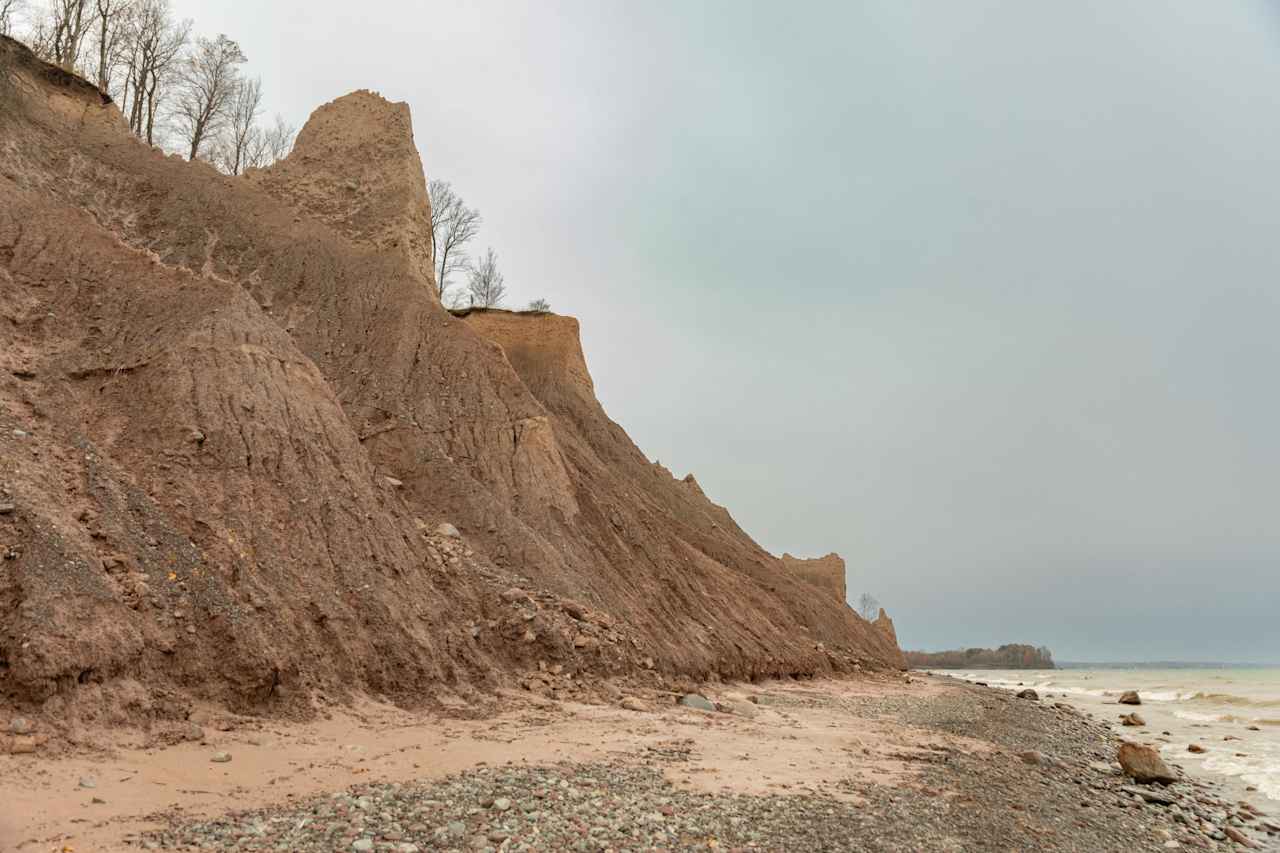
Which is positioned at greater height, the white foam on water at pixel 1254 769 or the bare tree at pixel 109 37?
the bare tree at pixel 109 37

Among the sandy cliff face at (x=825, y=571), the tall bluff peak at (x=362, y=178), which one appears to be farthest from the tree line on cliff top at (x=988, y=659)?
the tall bluff peak at (x=362, y=178)

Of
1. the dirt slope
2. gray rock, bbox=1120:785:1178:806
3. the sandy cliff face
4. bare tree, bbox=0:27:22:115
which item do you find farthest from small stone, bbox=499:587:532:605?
the sandy cliff face

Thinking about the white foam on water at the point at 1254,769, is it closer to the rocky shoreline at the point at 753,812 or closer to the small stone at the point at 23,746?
the rocky shoreline at the point at 753,812

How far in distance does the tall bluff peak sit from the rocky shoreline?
1667 centimetres

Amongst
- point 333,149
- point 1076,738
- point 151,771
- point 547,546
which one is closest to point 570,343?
point 333,149

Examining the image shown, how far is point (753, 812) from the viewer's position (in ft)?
24.0

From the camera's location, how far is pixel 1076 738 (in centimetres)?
1772

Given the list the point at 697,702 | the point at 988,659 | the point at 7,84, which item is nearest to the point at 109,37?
the point at 7,84

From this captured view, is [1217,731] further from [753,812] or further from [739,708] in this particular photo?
[753,812]

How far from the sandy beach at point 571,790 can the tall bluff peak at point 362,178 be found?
15785 mm

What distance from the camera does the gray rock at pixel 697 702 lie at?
1421 centimetres

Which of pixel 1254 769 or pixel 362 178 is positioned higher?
pixel 362 178

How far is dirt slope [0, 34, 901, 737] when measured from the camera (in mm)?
9125

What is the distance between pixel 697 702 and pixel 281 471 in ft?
25.5
